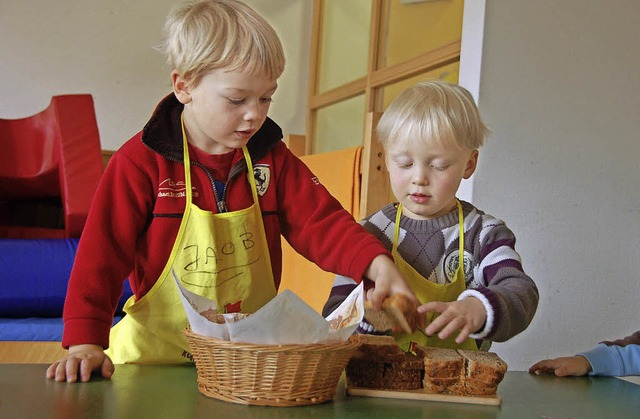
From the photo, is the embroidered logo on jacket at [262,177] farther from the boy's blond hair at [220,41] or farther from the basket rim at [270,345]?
the basket rim at [270,345]

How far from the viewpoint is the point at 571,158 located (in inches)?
77.0

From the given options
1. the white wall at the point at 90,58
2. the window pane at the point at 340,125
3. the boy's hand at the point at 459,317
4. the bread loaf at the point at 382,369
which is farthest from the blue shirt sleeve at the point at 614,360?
the white wall at the point at 90,58

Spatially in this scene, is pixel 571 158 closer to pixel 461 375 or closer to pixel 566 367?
pixel 566 367

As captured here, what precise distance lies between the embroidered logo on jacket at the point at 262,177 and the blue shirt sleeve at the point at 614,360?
0.53 metres

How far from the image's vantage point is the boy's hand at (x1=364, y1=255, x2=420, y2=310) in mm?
946

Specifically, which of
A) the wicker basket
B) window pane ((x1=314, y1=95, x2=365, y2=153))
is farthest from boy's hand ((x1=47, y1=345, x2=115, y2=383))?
window pane ((x1=314, y1=95, x2=365, y2=153))

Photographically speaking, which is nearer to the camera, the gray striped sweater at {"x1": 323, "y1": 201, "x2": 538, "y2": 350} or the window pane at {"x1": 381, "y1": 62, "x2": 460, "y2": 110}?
the gray striped sweater at {"x1": 323, "y1": 201, "x2": 538, "y2": 350}

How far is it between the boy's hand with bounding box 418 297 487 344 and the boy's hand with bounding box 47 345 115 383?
0.36m

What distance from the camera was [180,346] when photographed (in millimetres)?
1120

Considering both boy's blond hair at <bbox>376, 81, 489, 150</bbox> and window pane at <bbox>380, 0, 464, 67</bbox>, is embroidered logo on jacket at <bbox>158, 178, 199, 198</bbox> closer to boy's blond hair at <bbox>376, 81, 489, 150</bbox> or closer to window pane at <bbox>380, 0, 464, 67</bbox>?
boy's blond hair at <bbox>376, 81, 489, 150</bbox>

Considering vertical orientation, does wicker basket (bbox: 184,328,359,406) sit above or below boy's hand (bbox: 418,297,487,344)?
below

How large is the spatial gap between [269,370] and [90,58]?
3023 mm

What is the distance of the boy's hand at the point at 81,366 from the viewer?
89cm

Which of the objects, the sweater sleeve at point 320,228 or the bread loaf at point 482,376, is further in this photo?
the sweater sleeve at point 320,228
